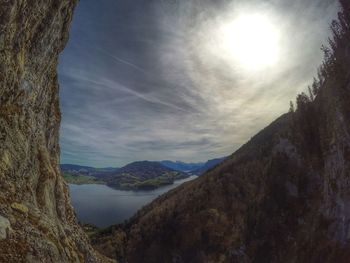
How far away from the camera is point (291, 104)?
75750 millimetres

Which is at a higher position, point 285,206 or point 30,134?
point 30,134

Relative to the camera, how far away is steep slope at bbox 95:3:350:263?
36656mm

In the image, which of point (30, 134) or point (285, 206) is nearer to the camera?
point (30, 134)

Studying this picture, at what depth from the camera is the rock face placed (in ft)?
28.1

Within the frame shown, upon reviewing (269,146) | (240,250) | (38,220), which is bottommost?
(240,250)

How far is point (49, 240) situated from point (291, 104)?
247 ft

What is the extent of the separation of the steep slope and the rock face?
2984 cm

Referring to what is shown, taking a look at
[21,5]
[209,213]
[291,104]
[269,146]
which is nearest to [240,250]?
[209,213]

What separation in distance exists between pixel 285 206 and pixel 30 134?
5825 centimetres

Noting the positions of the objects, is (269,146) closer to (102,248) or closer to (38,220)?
(102,248)

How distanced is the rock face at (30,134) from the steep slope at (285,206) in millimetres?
29837

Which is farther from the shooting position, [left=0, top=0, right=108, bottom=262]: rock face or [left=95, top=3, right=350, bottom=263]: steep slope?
[left=95, top=3, right=350, bottom=263]: steep slope

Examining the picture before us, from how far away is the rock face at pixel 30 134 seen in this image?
8.55 m

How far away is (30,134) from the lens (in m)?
12.8
